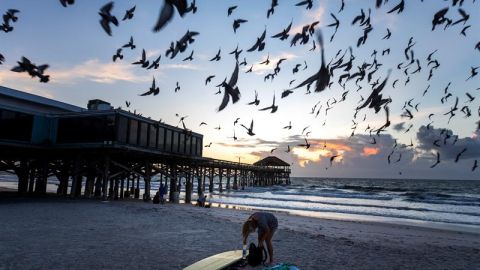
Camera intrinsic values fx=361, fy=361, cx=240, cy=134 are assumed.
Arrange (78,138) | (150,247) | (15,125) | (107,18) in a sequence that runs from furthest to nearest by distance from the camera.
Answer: (78,138)
(15,125)
(150,247)
(107,18)

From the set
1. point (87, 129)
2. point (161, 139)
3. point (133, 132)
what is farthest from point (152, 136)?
point (87, 129)

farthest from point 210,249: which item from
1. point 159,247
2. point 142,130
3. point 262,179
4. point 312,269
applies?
point 262,179

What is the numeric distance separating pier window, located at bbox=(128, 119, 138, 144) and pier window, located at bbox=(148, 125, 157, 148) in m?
1.50

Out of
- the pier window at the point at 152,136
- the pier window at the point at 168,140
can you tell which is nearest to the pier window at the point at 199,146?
the pier window at the point at 168,140

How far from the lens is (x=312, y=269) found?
934cm

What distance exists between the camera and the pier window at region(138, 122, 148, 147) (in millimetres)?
26922

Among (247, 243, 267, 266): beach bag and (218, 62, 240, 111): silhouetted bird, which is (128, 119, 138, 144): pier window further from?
(218, 62, 240, 111): silhouetted bird

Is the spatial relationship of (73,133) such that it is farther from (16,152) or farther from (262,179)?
(262,179)

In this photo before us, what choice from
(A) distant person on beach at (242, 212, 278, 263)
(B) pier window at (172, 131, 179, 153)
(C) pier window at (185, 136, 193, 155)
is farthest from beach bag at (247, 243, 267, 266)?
(C) pier window at (185, 136, 193, 155)

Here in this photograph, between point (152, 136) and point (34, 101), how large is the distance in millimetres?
10367

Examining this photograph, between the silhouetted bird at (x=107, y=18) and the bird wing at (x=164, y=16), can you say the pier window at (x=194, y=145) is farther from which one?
the bird wing at (x=164, y=16)

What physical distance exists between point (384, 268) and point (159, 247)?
6551 millimetres

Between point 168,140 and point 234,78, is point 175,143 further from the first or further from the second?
point 234,78

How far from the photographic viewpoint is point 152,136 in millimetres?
28266
